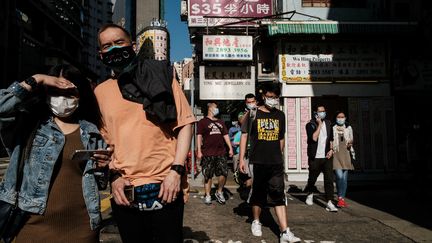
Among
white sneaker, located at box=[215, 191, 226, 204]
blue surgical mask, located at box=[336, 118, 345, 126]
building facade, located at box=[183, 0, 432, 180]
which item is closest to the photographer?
white sneaker, located at box=[215, 191, 226, 204]

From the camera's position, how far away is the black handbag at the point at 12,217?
7.05 ft

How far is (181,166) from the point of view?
2.16 metres

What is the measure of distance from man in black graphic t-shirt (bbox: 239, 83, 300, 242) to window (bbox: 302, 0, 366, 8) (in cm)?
861

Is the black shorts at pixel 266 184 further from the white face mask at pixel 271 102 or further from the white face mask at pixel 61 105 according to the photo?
the white face mask at pixel 61 105

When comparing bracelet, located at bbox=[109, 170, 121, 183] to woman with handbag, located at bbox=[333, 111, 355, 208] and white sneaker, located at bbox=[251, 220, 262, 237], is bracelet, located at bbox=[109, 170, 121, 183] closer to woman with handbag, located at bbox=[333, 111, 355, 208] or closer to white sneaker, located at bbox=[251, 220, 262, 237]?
white sneaker, located at bbox=[251, 220, 262, 237]

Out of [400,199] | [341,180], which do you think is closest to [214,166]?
[341,180]

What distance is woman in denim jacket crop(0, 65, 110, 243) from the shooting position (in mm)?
2205

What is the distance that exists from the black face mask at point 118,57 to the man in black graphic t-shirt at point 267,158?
3.35 m

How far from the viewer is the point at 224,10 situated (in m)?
14.0

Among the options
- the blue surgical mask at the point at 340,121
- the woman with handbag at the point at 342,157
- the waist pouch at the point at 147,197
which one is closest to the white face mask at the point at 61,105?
the waist pouch at the point at 147,197

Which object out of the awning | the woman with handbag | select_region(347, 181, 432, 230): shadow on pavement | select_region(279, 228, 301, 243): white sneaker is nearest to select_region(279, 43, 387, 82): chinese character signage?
the awning

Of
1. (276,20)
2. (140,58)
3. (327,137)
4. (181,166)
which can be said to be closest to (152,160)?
(181,166)

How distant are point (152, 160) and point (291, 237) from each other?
3174 millimetres

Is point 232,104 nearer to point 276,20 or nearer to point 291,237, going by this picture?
point 276,20
